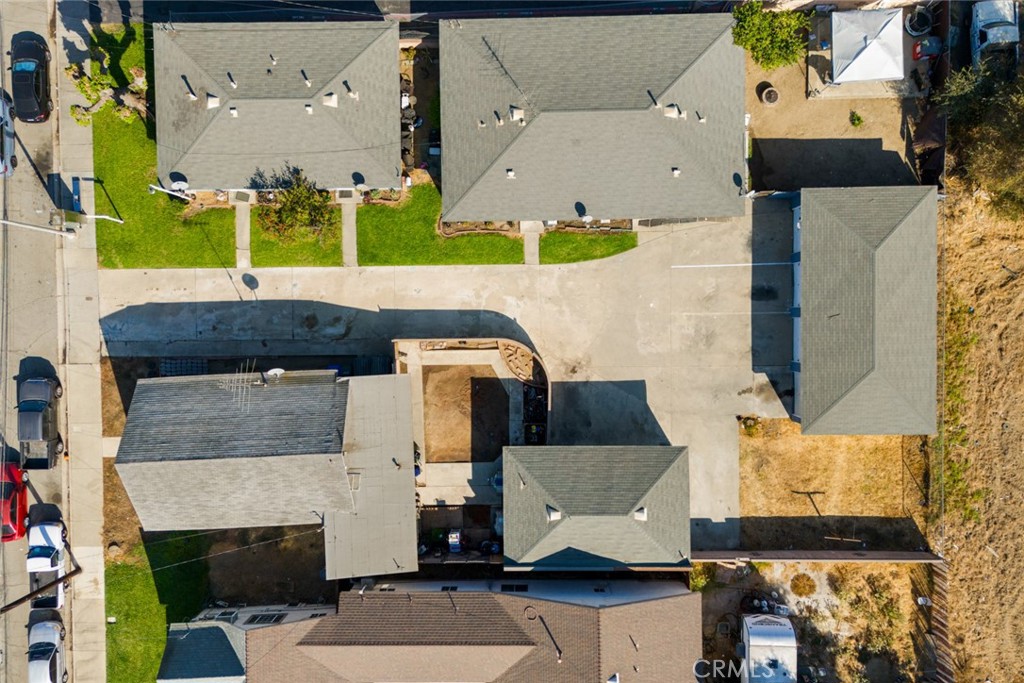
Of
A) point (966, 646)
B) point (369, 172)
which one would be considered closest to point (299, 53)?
point (369, 172)

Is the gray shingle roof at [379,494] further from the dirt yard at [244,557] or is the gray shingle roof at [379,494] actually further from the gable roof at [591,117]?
the gable roof at [591,117]

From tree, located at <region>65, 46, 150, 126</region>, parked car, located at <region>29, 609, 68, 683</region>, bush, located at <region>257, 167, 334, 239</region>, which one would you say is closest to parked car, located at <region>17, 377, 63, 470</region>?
parked car, located at <region>29, 609, 68, 683</region>

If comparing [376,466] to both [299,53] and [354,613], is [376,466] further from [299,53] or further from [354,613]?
[299,53]

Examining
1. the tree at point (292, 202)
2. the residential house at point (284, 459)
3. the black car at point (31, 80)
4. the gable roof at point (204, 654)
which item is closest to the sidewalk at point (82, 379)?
the black car at point (31, 80)

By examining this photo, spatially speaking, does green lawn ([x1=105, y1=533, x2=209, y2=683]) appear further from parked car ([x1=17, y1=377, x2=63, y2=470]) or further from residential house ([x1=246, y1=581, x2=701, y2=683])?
parked car ([x1=17, y1=377, x2=63, y2=470])

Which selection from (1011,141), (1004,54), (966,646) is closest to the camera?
(1011,141)

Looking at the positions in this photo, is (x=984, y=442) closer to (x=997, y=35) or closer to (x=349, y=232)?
(x=997, y=35)
